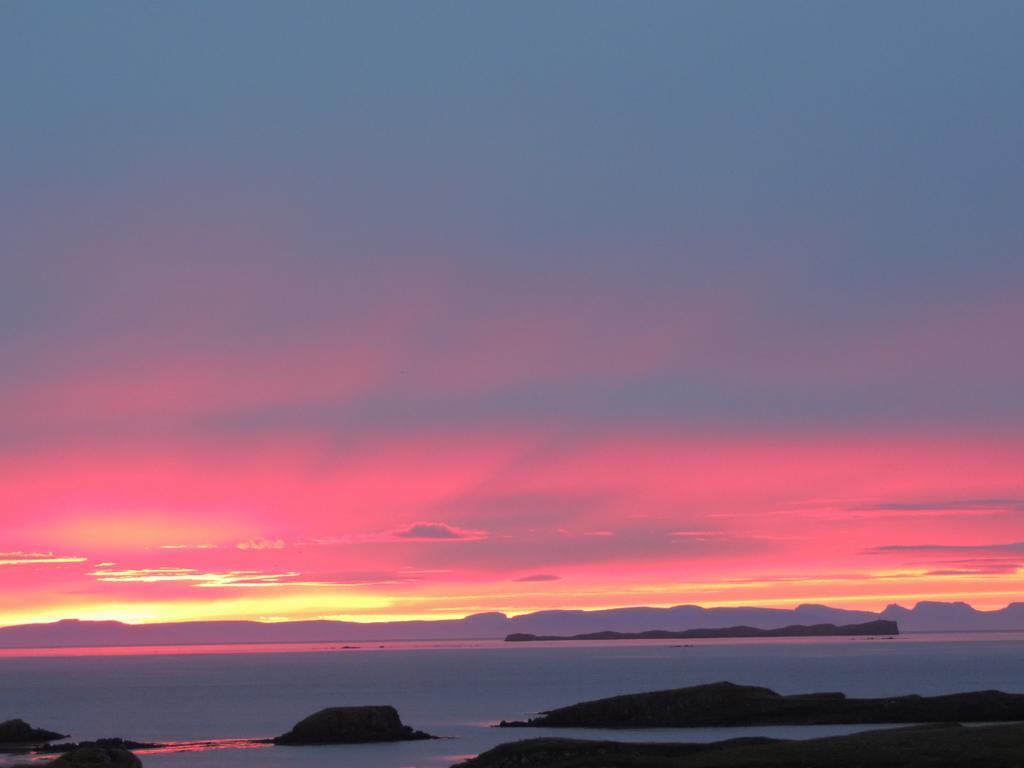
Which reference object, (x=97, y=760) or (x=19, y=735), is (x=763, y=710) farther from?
(x=97, y=760)

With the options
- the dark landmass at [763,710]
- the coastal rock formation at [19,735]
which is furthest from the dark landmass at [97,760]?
the dark landmass at [763,710]

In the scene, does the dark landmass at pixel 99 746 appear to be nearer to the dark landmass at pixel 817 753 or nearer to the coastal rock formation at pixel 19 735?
the coastal rock formation at pixel 19 735

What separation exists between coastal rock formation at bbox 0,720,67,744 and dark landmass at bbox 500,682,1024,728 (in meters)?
38.5

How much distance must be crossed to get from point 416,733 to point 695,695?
83.1 feet

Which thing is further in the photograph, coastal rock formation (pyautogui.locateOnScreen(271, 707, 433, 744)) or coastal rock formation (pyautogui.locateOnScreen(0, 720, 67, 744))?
coastal rock formation (pyautogui.locateOnScreen(0, 720, 67, 744))

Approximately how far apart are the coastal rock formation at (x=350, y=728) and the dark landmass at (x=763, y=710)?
13.6 metres

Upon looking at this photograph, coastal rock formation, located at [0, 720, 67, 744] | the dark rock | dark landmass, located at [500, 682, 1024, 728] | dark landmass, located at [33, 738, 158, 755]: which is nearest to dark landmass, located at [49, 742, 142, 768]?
the dark rock

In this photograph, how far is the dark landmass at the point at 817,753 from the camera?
60875 millimetres

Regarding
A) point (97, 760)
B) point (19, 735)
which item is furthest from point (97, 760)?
point (19, 735)

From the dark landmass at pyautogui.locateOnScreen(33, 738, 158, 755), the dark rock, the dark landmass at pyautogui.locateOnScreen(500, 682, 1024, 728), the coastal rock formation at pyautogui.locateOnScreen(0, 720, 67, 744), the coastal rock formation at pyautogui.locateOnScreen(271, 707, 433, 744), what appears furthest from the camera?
the dark landmass at pyautogui.locateOnScreen(500, 682, 1024, 728)

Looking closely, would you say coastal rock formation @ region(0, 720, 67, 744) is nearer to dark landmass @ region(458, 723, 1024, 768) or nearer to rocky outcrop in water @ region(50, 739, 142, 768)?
rocky outcrop in water @ region(50, 739, 142, 768)

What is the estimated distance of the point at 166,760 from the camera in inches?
3511

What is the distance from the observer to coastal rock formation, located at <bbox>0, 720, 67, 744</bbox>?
337 ft

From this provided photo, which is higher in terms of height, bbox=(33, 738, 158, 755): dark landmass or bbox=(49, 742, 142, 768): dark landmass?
bbox=(49, 742, 142, 768): dark landmass
